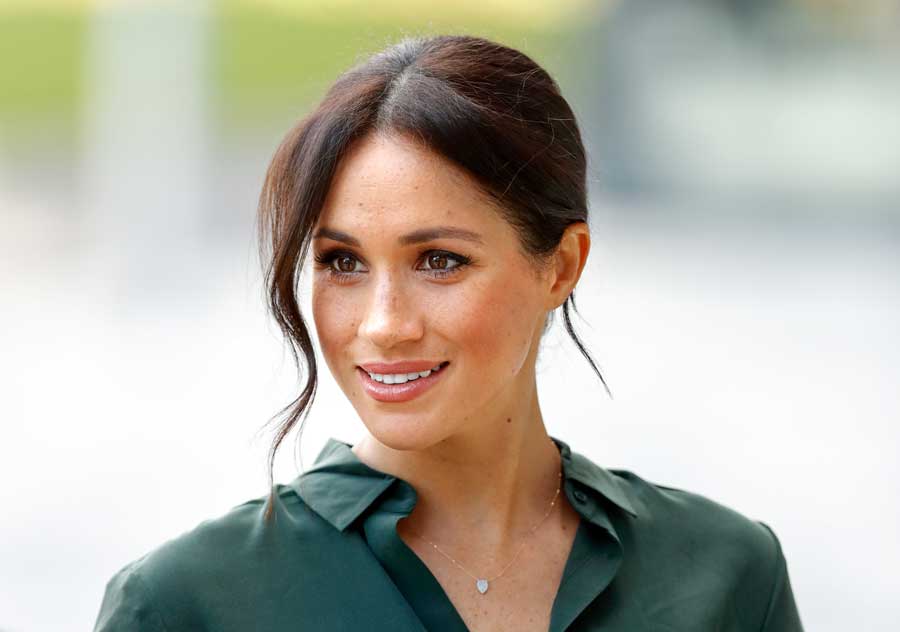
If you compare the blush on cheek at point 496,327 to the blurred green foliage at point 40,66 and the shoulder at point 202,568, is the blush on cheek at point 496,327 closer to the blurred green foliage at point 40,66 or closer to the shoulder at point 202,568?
the shoulder at point 202,568

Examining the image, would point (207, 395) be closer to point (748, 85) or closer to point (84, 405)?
point (84, 405)

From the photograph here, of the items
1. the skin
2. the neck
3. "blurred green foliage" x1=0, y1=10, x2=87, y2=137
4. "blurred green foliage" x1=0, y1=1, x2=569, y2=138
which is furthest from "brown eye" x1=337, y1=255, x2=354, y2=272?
"blurred green foliage" x1=0, y1=10, x2=87, y2=137

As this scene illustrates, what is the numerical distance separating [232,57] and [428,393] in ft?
39.0

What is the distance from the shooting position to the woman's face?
6.01 feet

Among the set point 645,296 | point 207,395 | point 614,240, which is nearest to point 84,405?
point 207,395

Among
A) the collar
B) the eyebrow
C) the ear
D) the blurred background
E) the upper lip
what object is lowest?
the blurred background

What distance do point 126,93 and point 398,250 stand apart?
9.85m

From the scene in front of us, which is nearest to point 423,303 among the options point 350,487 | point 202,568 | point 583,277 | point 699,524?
point 350,487

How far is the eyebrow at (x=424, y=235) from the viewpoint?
6.00ft

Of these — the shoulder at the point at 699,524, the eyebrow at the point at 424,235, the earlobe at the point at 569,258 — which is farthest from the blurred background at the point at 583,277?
the eyebrow at the point at 424,235

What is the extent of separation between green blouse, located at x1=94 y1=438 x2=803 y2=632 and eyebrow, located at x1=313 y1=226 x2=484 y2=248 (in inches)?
12.6

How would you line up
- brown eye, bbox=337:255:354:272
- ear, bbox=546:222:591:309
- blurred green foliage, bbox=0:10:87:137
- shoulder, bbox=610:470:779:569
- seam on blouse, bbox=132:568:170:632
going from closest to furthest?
seam on blouse, bbox=132:568:170:632, brown eye, bbox=337:255:354:272, ear, bbox=546:222:591:309, shoulder, bbox=610:470:779:569, blurred green foliage, bbox=0:10:87:137

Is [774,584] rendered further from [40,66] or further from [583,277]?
[40,66]

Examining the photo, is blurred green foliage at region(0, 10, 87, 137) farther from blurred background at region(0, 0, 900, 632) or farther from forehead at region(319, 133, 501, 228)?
forehead at region(319, 133, 501, 228)
